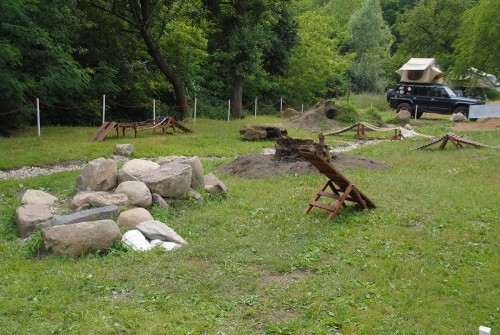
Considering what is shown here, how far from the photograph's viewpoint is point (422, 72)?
33.9m

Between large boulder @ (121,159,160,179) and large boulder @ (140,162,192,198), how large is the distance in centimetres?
22

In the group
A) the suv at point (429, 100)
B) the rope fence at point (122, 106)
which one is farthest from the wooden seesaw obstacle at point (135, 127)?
the suv at point (429, 100)

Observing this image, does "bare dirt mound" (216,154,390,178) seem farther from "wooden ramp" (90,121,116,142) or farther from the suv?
the suv

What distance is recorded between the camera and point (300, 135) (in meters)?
21.4

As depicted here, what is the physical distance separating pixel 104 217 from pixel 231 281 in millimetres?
2577

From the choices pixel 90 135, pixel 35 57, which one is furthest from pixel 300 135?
pixel 35 57

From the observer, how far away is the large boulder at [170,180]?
8.71m

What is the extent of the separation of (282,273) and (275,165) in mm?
6974

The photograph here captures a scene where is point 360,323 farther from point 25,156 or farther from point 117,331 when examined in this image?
point 25,156

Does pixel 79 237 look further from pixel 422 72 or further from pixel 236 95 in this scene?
pixel 422 72

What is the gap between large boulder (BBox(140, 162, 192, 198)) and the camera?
871cm

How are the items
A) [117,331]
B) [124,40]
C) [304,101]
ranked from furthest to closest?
[304,101], [124,40], [117,331]

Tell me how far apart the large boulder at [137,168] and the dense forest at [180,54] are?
749 cm

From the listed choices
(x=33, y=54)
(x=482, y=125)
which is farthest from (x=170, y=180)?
(x=482, y=125)
